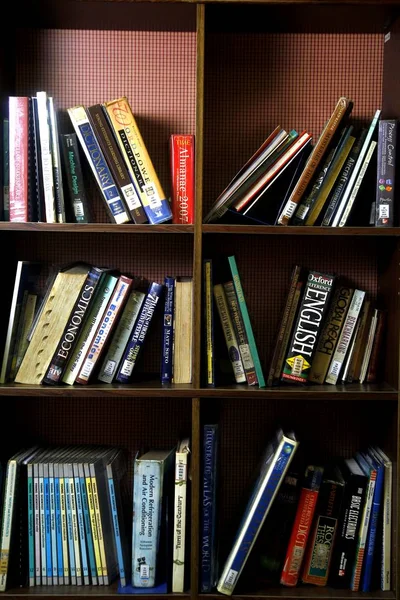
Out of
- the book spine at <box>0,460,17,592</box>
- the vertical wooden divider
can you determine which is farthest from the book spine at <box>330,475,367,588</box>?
the book spine at <box>0,460,17,592</box>

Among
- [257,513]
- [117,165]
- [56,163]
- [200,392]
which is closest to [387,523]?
[257,513]

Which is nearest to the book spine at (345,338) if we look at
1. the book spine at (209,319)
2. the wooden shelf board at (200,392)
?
the wooden shelf board at (200,392)

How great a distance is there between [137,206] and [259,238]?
41 centimetres

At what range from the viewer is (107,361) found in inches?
70.1

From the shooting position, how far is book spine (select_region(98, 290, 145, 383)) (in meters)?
1.78

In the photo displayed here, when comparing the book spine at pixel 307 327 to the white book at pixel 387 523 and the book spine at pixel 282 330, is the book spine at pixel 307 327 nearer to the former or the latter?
the book spine at pixel 282 330

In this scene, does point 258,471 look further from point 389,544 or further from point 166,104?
point 166,104

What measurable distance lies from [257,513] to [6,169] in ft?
3.46

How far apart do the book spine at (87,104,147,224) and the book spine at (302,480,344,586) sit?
2.74ft

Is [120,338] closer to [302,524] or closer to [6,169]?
[6,169]

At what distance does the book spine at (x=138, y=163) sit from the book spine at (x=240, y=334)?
259 mm

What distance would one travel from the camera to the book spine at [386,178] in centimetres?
171

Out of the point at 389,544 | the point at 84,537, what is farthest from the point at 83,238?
the point at 389,544

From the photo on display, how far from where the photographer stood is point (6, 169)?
68.4 inches
